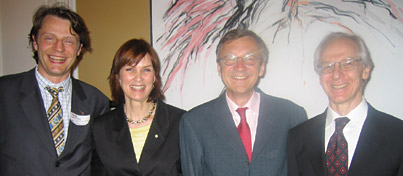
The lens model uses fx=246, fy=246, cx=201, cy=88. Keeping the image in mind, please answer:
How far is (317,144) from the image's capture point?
149 cm

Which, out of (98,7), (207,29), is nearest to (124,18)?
(98,7)

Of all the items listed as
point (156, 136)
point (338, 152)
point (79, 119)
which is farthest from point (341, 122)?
point (79, 119)

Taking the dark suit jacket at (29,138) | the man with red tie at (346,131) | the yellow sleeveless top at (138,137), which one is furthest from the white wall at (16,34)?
Result: the man with red tie at (346,131)

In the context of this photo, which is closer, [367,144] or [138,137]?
[367,144]

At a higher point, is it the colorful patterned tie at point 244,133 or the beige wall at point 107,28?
the beige wall at point 107,28

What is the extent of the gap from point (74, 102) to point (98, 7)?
4.15 ft

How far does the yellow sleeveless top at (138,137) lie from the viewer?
1800 mm

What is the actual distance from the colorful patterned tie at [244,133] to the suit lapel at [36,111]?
4.41 feet

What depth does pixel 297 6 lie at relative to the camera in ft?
6.80

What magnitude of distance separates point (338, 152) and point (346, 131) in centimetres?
14

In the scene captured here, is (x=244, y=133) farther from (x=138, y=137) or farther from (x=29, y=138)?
(x=29, y=138)

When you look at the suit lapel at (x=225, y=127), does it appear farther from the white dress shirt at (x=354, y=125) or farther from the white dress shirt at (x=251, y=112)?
the white dress shirt at (x=354, y=125)

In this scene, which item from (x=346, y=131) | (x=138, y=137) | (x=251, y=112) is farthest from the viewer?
(x=138, y=137)

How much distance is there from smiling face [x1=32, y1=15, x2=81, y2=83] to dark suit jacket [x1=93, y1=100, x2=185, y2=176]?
19.7 inches
